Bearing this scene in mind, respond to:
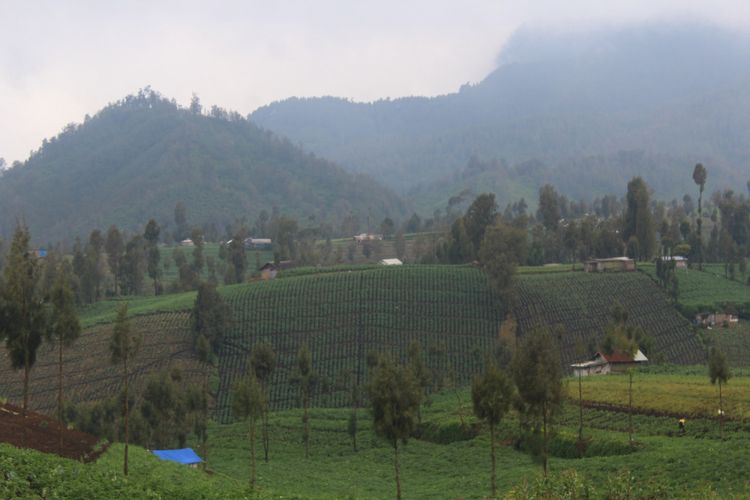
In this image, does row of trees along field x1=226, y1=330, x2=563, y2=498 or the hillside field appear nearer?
row of trees along field x1=226, y1=330, x2=563, y2=498

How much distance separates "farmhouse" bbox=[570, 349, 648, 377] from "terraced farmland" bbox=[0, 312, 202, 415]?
34.8 metres

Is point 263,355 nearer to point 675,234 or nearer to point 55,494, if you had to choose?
point 55,494

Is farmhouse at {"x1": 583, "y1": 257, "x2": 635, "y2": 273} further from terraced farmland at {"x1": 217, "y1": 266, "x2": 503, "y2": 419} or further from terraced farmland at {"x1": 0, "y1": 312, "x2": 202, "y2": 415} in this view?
terraced farmland at {"x1": 0, "y1": 312, "x2": 202, "y2": 415}

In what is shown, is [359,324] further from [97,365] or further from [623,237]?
[623,237]

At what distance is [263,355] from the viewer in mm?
58031

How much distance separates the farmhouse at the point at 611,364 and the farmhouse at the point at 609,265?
3663 cm

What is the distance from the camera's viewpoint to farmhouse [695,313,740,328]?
320 feet

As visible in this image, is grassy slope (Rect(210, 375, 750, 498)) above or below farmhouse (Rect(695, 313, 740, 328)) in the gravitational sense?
below

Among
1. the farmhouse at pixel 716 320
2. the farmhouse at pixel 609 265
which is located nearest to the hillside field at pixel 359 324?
the farmhouse at pixel 716 320

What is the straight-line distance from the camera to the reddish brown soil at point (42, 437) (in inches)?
1356

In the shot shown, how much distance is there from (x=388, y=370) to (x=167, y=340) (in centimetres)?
5965

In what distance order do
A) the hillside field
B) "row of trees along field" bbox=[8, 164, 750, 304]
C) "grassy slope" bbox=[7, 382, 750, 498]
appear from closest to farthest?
"grassy slope" bbox=[7, 382, 750, 498]
the hillside field
"row of trees along field" bbox=[8, 164, 750, 304]

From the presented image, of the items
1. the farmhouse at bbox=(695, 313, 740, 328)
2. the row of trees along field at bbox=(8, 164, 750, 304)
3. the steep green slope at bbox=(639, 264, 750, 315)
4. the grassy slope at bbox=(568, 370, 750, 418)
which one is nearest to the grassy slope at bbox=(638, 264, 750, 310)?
the steep green slope at bbox=(639, 264, 750, 315)

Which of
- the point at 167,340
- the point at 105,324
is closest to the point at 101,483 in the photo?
the point at 167,340
